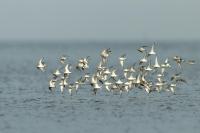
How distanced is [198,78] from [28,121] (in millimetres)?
45518

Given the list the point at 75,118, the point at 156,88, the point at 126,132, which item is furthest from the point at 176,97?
the point at 126,132

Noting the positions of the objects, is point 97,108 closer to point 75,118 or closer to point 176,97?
point 75,118

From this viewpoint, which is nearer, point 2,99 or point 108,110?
point 108,110

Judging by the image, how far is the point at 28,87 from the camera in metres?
81.6

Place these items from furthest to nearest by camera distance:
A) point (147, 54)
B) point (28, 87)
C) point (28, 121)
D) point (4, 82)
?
1. point (4, 82)
2. point (28, 87)
3. point (147, 54)
4. point (28, 121)

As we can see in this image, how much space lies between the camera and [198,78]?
311ft

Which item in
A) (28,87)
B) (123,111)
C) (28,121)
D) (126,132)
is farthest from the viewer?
(28,87)

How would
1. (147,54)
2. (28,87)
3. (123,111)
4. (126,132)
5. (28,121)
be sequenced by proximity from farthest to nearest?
(28,87)
(147,54)
(123,111)
(28,121)
(126,132)

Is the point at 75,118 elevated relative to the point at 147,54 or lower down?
lower down

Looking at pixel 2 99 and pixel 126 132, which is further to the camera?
pixel 2 99

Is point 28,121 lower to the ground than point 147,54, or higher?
Result: lower

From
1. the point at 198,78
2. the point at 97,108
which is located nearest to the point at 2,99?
the point at 97,108

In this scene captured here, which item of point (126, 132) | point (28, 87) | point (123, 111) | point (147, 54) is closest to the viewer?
point (126, 132)

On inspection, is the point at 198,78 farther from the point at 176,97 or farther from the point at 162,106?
the point at 162,106
